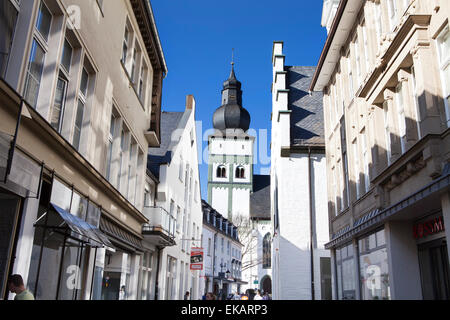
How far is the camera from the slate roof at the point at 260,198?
78.2 m

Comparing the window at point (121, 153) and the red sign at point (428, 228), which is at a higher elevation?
the window at point (121, 153)

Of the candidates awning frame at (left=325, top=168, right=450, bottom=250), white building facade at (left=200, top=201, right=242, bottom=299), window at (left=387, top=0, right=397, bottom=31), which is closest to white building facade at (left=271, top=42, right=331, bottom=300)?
awning frame at (left=325, top=168, right=450, bottom=250)

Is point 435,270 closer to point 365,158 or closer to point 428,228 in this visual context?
point 428,228

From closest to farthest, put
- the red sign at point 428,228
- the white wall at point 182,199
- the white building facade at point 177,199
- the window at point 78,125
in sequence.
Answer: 1. the red sign at point 428,228
2. the window at point 78,125
3. the white building facade at point 177,199
4. the white wall at point 182,199

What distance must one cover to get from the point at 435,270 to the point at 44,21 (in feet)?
32.7

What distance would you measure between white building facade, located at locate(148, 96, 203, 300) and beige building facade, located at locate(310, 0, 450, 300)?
27.7ft

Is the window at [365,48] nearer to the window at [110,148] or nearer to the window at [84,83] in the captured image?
the window at [110,148]

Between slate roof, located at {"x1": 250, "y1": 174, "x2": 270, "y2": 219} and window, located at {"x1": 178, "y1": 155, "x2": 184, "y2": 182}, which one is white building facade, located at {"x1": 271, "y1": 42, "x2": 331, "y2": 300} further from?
slate roof, located at {"x1": 250, "y1": 174, "x2": 270, "y2": 219}

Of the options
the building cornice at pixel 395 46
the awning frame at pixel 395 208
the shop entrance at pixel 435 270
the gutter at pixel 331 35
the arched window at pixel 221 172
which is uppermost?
the arched window at pixel 221 172

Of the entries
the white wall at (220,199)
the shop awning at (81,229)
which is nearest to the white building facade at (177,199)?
the shop awning at (81,229)

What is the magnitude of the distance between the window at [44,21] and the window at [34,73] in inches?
15.0

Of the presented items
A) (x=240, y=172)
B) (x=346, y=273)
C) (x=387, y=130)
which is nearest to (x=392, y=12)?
(x=387, y=130)

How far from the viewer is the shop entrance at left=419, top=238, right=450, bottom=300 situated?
9.86 meters

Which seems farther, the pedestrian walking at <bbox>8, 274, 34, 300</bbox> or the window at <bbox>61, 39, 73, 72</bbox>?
the window at <bbox>61, 39, 73, 72</bbox>
